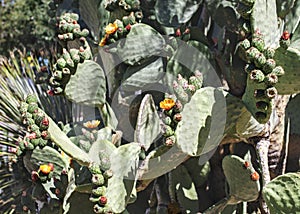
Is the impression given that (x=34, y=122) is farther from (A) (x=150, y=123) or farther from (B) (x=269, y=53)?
(B) (x=269, y=53)

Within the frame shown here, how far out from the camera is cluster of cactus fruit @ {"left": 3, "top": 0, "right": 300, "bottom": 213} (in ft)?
5.60

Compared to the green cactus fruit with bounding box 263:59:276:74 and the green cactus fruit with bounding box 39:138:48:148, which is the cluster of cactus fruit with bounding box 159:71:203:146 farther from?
the green cactus fruit with bounding box 39:138:48:148

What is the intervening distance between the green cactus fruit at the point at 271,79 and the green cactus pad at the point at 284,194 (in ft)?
0.92

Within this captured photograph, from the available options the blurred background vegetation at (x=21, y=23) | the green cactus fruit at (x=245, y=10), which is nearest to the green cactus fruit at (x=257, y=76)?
the green cactus fruit at (x=245, y=10)

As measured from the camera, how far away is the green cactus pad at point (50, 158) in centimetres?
191

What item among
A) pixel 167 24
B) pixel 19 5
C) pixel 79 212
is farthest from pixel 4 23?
pixel 79 212

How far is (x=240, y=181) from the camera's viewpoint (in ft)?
6.32

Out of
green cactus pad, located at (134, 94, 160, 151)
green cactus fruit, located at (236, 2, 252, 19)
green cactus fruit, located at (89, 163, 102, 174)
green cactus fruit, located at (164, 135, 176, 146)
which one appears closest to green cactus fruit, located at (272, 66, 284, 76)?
green cactus fruit, located at (236, 2, 252, 19)

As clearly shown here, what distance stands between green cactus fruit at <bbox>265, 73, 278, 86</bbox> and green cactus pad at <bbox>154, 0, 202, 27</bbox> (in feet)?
2.68

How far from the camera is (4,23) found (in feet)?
Answer: 17.7

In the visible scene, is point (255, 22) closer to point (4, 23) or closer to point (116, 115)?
point (116, 115)

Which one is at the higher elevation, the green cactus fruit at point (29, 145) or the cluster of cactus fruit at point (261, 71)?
the cluster of cactus fruit at point (261, 71)

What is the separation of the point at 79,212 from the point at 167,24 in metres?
0.86

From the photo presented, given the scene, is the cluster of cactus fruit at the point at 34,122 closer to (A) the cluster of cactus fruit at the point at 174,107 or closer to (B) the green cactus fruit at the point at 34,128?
(B) the green cactus fruit at the point at 34,128
